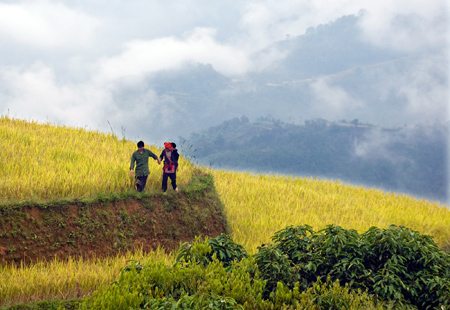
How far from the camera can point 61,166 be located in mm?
16281

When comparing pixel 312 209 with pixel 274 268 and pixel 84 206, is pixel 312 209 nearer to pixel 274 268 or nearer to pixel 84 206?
pixel 84 206

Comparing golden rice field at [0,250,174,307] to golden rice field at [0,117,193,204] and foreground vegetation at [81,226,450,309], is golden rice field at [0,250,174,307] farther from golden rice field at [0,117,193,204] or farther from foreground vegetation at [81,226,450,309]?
golden rice field at [0,117,193,204]

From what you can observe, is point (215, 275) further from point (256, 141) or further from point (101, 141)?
point (256, 141)

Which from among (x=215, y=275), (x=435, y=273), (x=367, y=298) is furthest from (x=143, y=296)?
(x=435, y=273)

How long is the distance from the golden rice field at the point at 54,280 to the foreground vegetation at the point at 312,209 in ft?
15.5

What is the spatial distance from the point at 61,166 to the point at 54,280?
17.0 feet

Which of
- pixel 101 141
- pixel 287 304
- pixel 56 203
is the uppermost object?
pixel 101 141

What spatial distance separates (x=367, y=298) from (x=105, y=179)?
8.53 metres

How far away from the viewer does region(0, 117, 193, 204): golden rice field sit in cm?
1460

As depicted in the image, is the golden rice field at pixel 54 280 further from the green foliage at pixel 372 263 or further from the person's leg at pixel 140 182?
the person's leg at pixel 140 182

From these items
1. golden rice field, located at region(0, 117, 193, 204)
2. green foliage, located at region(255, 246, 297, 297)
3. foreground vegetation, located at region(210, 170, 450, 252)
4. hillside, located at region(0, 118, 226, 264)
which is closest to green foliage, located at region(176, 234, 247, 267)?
green foliage, located at region(255, 246, 297, 297)

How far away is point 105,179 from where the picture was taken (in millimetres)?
15789

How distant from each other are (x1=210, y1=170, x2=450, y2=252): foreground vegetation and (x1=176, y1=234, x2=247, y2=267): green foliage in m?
4.77

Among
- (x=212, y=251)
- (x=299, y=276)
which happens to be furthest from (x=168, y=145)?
(x=299, y=276)
